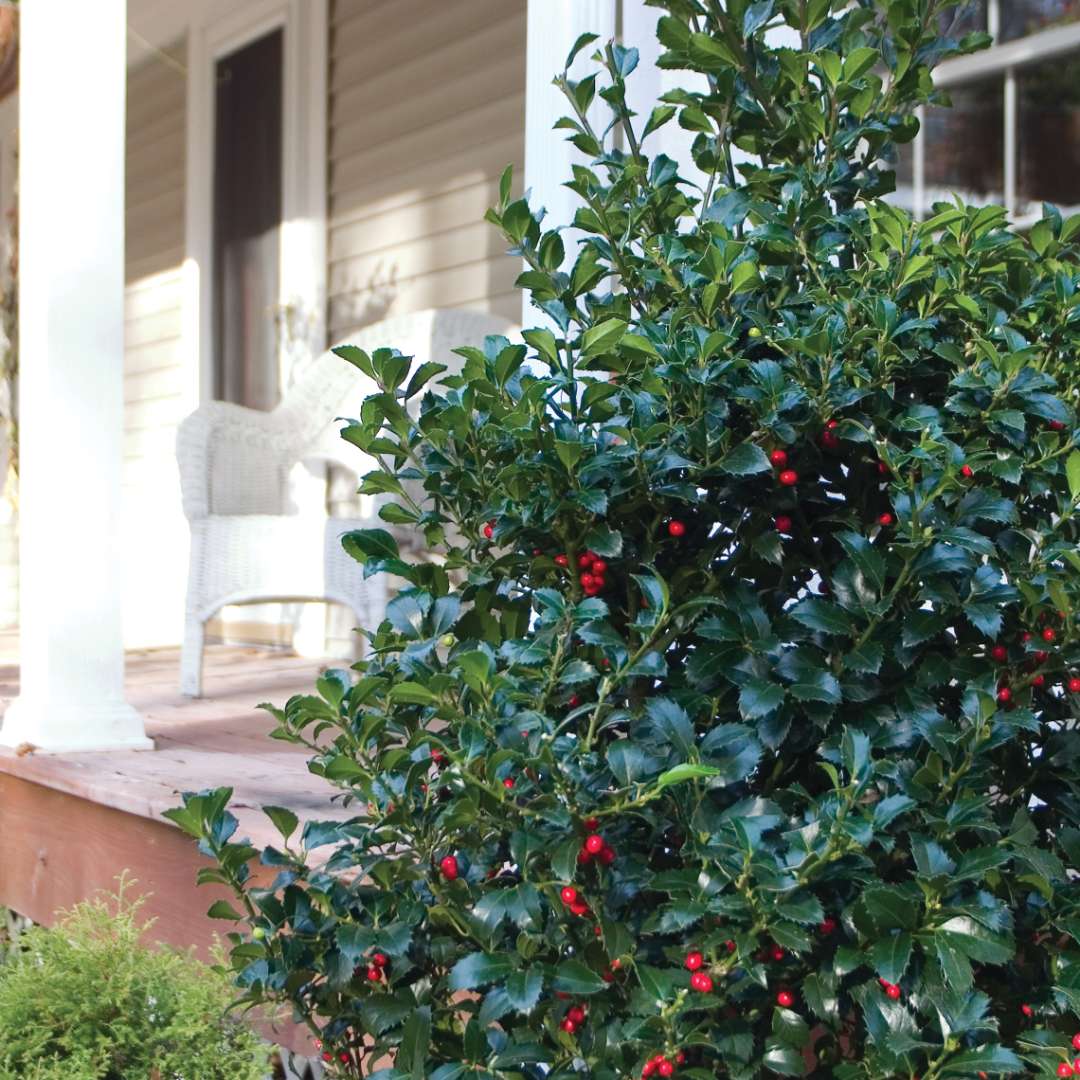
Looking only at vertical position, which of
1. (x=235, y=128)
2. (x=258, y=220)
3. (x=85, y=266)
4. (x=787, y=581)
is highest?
(x=235, y=128)

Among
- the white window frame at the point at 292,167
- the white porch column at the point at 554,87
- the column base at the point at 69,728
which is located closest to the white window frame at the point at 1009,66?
the white porch column at the point at 554,87

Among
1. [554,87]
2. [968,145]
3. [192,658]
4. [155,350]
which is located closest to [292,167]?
[155,350]

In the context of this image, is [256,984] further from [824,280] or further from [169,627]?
[169,627]

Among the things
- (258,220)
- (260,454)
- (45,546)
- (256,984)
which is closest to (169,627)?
(258,220)

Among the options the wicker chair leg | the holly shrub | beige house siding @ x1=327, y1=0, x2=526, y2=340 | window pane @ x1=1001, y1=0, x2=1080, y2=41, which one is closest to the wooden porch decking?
the wicker chair leg

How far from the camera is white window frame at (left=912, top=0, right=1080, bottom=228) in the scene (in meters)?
2.91

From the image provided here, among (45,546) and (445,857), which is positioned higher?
(45,546)

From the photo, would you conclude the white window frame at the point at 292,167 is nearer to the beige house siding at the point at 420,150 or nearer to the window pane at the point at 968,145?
the beige house siding at the point at 420,150

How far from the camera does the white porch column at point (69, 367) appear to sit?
8.98 feet

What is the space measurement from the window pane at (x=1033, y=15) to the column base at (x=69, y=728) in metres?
2.28

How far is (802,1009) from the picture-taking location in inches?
48.7

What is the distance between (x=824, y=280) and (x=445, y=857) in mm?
639

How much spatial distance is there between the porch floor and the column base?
0.03m

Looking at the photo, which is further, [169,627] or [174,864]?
[169,627]
